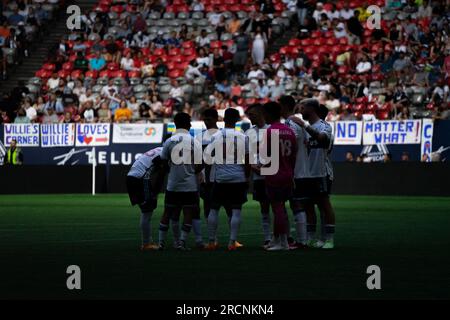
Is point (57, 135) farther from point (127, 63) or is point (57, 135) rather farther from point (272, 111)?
point (272, 111)

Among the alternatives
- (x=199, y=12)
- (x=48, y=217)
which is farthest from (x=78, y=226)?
(x=199, y=12)

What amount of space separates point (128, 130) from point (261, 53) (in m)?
5.81

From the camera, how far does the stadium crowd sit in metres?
37.3

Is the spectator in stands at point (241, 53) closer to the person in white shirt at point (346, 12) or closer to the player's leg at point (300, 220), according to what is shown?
the person in white shirt at point (346, 12)

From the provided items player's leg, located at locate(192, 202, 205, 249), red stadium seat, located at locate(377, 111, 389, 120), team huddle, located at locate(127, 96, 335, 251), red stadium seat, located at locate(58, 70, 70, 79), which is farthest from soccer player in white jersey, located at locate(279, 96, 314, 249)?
red stadium seat, located at locate(58, 70, 70, 79)

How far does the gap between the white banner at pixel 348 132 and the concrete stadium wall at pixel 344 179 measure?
3.46 ft

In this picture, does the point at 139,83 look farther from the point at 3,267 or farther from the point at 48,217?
the point at 3,267

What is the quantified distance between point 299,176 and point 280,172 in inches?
26.4

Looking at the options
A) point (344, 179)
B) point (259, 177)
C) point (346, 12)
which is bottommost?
point (344, 179)

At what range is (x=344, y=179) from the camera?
36125mm

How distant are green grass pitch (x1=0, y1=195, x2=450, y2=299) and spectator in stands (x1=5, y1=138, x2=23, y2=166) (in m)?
16.3

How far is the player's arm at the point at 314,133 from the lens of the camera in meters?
16.0

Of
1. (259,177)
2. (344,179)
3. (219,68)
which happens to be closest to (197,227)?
(259,177)

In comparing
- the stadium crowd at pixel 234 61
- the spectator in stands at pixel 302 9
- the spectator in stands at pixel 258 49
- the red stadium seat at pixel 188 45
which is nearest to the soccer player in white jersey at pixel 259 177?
the stadium crowd at pixel 234 61
